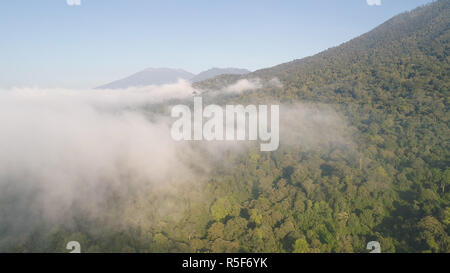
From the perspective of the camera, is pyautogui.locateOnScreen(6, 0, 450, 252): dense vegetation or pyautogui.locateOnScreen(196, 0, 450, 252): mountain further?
pyautogui.locateOnScreen(196, 0, 450, 252): mountain

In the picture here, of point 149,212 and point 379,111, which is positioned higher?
point 379,111

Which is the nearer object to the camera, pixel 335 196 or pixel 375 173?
pixel 335 196

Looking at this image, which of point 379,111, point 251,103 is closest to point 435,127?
point 379,111

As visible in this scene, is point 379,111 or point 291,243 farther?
point 379,111

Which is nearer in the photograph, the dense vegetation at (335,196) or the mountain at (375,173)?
the dense vegetation at (335,196)

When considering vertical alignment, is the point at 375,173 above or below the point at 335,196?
above
